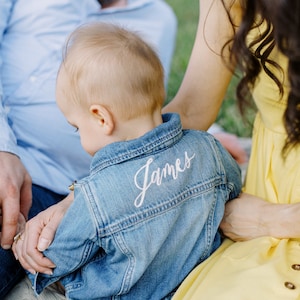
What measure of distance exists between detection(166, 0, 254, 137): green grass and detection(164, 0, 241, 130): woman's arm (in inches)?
9.7

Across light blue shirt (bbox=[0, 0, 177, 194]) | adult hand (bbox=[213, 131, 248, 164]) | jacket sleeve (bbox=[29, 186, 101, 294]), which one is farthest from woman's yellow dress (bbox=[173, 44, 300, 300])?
adult hand (bbox=[213, 131, 248, 164])

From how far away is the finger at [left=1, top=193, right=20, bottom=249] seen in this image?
1.75 meters

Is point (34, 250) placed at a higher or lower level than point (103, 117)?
lower

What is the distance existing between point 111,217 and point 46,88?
2.61 feet

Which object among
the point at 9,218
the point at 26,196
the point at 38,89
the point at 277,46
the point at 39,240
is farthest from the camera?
the point at 38,89

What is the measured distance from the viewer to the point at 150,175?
1.58 meters

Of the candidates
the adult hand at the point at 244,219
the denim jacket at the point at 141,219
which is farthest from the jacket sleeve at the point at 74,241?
the adult hand at the point at 244,219

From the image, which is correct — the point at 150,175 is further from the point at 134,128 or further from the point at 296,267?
the point at 296,267

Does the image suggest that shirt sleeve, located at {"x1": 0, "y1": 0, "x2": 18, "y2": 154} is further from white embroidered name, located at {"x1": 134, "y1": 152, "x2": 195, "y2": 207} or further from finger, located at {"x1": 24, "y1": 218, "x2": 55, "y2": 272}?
white embroidered name, located at {"x1": 134, "y1": 152, "x2": 195, "y2": 207}

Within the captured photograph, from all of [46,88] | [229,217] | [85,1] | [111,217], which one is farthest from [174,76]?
[111,217]

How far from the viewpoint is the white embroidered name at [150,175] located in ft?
5.14

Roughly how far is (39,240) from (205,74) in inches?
26.9

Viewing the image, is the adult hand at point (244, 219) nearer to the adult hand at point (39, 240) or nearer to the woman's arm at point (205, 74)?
the woman's arm at point (205, 74)

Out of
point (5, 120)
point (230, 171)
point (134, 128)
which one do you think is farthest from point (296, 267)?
point (5, 120)
